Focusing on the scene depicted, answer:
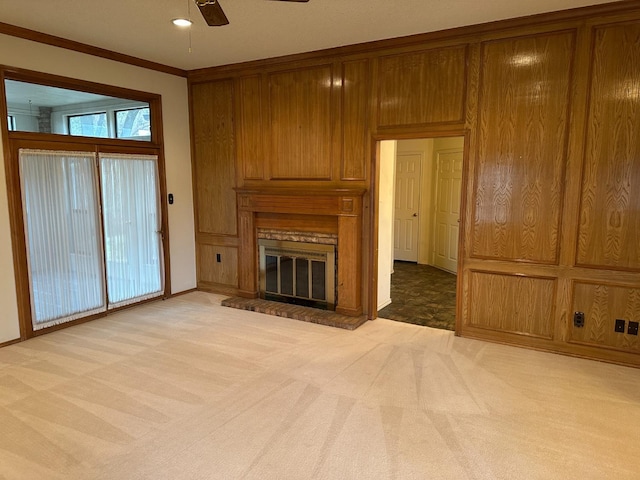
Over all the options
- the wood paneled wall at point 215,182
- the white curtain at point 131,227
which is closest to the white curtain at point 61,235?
the white curtain at point 131,227

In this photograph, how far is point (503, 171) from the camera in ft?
12.5

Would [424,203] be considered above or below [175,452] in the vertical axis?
above

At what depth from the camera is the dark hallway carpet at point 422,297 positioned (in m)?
4.74

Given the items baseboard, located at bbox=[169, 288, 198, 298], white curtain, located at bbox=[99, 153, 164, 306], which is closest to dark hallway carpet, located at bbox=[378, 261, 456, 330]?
baseboard, located at bbox=[169, 288, 198, 298]

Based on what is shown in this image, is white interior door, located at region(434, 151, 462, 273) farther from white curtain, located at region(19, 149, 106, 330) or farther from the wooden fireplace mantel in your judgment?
white curtain, located at region(19, 149, 106, 330)

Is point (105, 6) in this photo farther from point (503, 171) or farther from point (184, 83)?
point (503, 171)

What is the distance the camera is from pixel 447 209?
23.7ft

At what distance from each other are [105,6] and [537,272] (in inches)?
167

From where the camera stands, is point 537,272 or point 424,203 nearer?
point 537,272

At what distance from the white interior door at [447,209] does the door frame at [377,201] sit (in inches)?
103

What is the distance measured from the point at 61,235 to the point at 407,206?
568cm

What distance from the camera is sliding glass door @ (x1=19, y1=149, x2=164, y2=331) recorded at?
407cm

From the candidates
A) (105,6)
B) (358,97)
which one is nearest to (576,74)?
(358,97)

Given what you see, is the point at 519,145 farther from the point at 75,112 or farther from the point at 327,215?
the point at 75,112
